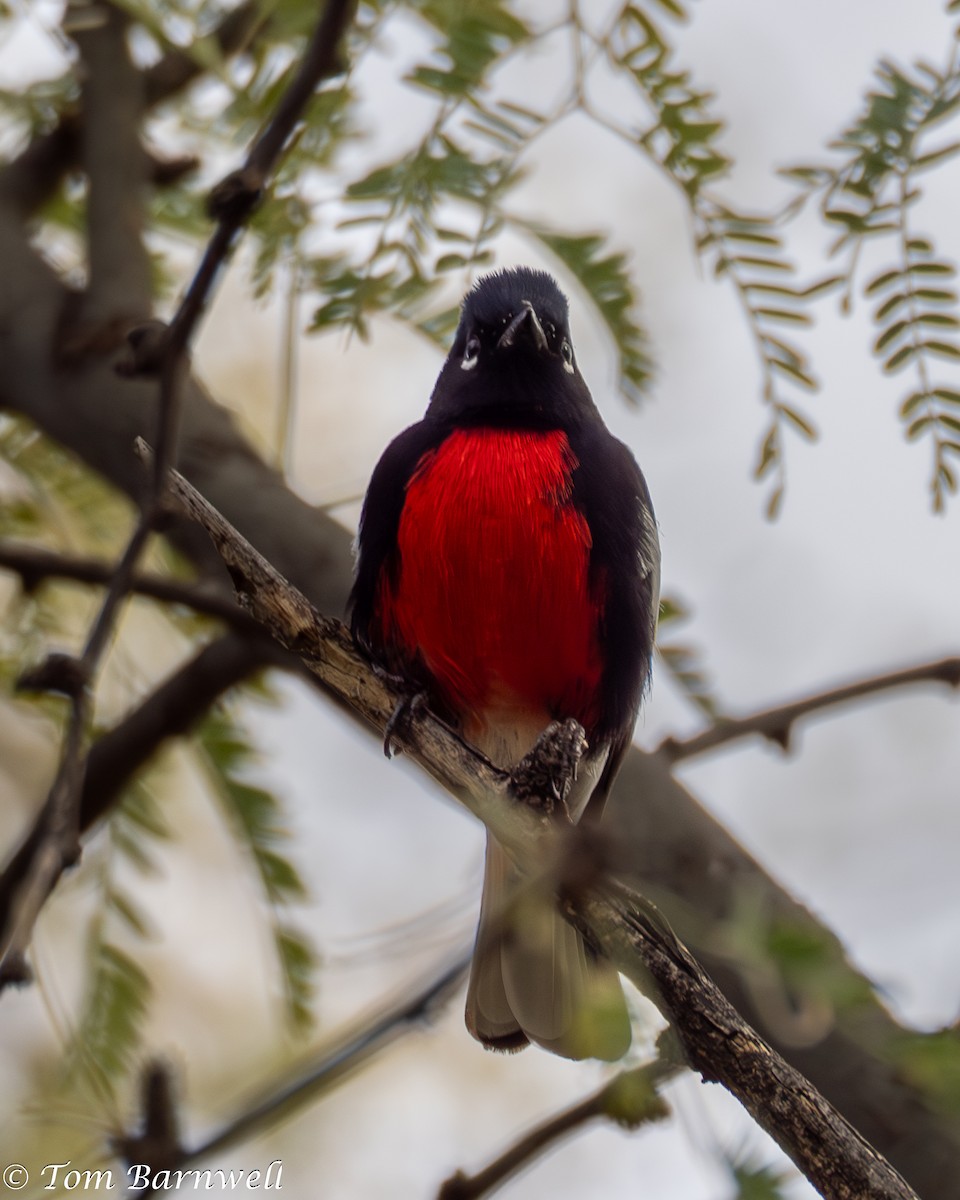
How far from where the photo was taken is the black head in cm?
372

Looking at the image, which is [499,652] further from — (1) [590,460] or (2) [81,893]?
(2) [81,893]

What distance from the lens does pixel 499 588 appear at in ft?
10.9

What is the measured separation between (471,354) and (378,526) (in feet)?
2.03

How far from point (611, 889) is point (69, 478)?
283 cm

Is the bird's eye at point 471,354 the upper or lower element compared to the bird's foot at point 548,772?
upper

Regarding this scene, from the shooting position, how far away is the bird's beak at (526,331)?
369 cm

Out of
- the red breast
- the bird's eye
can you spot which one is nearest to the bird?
the red breast

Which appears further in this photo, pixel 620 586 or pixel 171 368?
pixel 620 586

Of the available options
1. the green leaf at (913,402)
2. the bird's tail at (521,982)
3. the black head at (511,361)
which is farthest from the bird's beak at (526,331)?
the green leaf at (913,402)

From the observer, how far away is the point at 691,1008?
1846 millimetres

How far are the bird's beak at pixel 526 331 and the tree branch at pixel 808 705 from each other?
1.49 m

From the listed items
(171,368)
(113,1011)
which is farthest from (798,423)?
(113,1011)

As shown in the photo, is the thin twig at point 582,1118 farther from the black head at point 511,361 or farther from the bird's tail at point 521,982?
the black head at point 511,361

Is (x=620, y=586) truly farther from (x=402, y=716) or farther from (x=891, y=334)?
(x=891, y=334)
